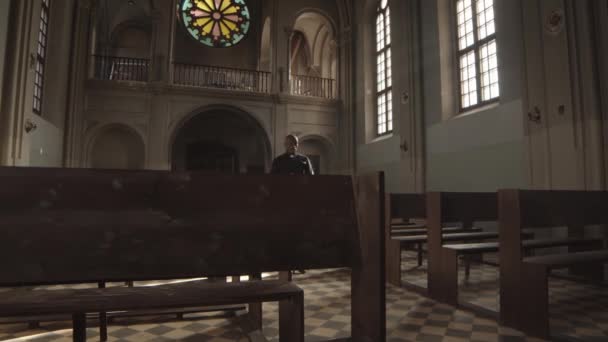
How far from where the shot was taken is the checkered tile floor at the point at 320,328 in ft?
9.72

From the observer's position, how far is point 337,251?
193 centimetres

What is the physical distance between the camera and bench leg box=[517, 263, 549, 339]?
301 centimetres

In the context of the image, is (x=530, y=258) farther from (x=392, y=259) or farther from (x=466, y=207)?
(x=392, y=259)

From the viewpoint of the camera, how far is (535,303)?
3096 millimetres

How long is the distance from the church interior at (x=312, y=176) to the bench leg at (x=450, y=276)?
29 mm

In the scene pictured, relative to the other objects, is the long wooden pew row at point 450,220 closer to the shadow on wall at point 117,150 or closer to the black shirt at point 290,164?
the black shirt at point 290,164

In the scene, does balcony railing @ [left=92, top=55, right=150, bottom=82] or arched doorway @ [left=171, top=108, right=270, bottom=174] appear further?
arched doorway @ [left=171, top=108, right=270, bottom=174]

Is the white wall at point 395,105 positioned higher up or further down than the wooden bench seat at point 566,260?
higher up

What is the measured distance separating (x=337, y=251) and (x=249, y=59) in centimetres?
1568

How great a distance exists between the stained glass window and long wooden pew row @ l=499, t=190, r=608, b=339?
46.9ft

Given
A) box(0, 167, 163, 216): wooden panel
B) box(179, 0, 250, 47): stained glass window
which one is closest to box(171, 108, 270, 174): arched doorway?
box(179, 0, 250, 47): stained glass window

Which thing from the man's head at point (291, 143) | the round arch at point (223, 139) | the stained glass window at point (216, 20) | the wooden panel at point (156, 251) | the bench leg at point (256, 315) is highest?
the stained glass window at point (216, 20)

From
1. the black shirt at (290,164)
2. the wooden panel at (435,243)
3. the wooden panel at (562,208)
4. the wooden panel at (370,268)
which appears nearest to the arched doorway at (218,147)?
the black shirt at (290,164)

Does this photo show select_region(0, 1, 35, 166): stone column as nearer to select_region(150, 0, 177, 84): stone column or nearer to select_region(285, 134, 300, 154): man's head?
select_region(150, 0, 177, 84): stone column
